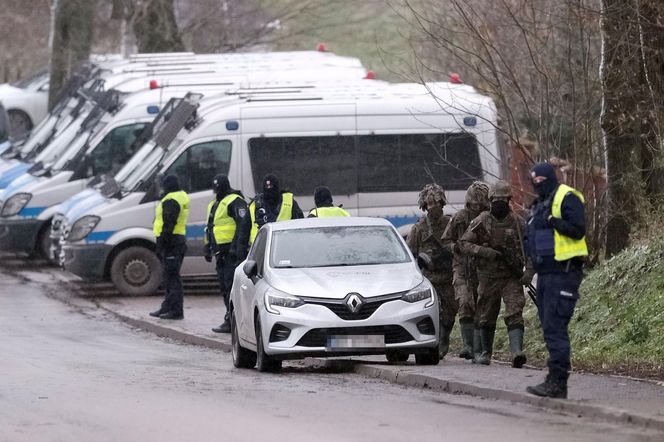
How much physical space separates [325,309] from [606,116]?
14.9 ft

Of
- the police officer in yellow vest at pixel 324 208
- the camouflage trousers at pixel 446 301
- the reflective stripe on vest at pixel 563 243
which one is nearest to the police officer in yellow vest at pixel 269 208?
the police officer in yellow vest at pixel 324 208

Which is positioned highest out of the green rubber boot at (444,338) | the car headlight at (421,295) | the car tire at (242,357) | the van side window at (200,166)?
the van side window at (200,166)

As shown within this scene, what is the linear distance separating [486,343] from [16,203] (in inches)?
528

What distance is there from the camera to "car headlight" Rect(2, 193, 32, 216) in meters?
27.2

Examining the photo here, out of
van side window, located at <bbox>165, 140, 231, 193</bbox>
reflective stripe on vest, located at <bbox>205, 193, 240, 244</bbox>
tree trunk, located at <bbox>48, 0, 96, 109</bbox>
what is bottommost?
reflective stripe on vest, located at <bbox>205, 193, 240, 244</bbox>

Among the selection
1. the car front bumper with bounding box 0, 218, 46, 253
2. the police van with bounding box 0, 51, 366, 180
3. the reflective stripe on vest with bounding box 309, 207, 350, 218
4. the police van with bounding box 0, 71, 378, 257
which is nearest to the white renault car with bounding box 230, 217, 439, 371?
the reflective stripe on vest with bounding box 309, 207, 350, 218

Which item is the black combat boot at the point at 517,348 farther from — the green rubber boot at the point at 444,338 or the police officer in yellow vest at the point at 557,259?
the police officer in yellow vest at the point at 557,259

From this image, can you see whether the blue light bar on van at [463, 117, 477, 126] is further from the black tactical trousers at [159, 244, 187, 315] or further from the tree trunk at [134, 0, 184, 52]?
the tree trunk at [134, 0, 184, 52]

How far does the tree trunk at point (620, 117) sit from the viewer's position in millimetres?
16906

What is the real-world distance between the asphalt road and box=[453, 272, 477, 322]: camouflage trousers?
134 centimetres

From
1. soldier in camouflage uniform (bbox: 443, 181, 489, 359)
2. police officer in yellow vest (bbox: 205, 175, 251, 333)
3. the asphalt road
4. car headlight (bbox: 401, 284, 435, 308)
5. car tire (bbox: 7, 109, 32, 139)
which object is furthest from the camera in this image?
car tire (bbox: 7, 109, 32, 139)

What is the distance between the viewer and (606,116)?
17.9 metres

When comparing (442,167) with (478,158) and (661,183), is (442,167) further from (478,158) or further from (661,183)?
(661,183)

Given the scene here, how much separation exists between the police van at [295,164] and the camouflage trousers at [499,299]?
8.71 m
